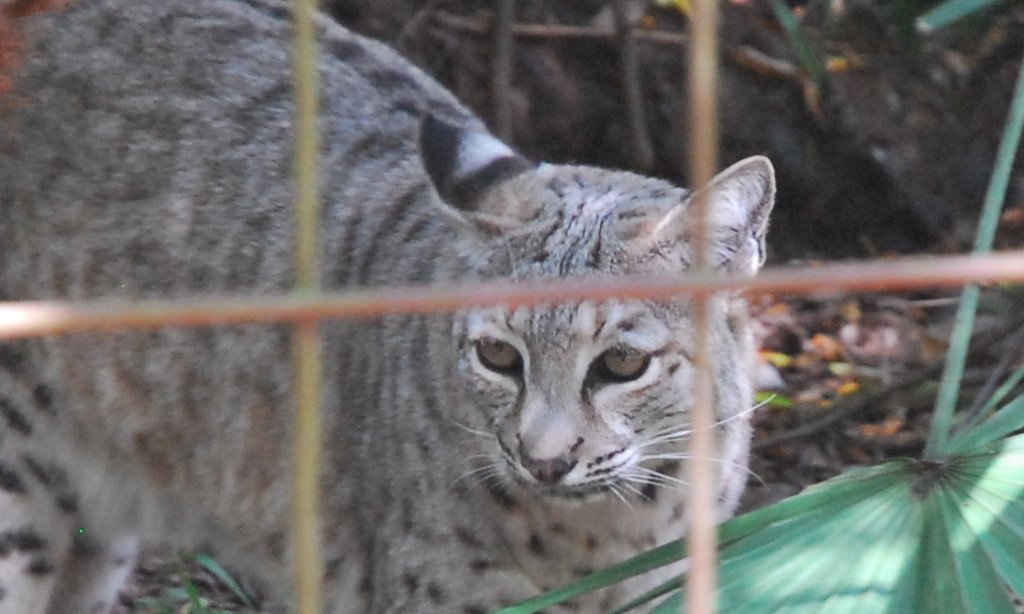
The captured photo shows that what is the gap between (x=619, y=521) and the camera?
280 cm

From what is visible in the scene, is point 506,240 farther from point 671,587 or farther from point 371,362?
point 671,587

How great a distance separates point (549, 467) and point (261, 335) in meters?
1.11

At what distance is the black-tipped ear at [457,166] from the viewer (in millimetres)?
2779

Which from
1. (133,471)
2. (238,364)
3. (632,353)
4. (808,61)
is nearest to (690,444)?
(632,353)

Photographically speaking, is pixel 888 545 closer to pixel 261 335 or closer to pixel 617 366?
pixel 617 366

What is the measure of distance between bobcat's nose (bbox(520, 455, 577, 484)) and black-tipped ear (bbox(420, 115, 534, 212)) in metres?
0.59

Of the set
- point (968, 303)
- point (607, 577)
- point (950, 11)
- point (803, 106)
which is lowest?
point (607, 577)

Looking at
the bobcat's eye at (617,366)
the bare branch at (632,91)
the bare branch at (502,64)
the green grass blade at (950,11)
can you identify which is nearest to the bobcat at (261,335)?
the bobcat's eye at (617,366)

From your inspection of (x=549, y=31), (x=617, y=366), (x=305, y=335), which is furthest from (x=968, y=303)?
(x=549, y=31)

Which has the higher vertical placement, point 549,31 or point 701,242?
point 549,31

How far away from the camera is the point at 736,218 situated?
8.37ft

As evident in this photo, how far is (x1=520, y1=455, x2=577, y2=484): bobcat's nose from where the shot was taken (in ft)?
7.87

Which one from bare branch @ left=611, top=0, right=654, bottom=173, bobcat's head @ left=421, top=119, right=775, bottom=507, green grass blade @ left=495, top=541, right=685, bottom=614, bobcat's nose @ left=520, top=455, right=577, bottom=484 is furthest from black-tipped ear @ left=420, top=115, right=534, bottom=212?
bare branch @ left=611, top=0, right=654, bottom=173

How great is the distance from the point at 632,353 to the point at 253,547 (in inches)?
54.1
